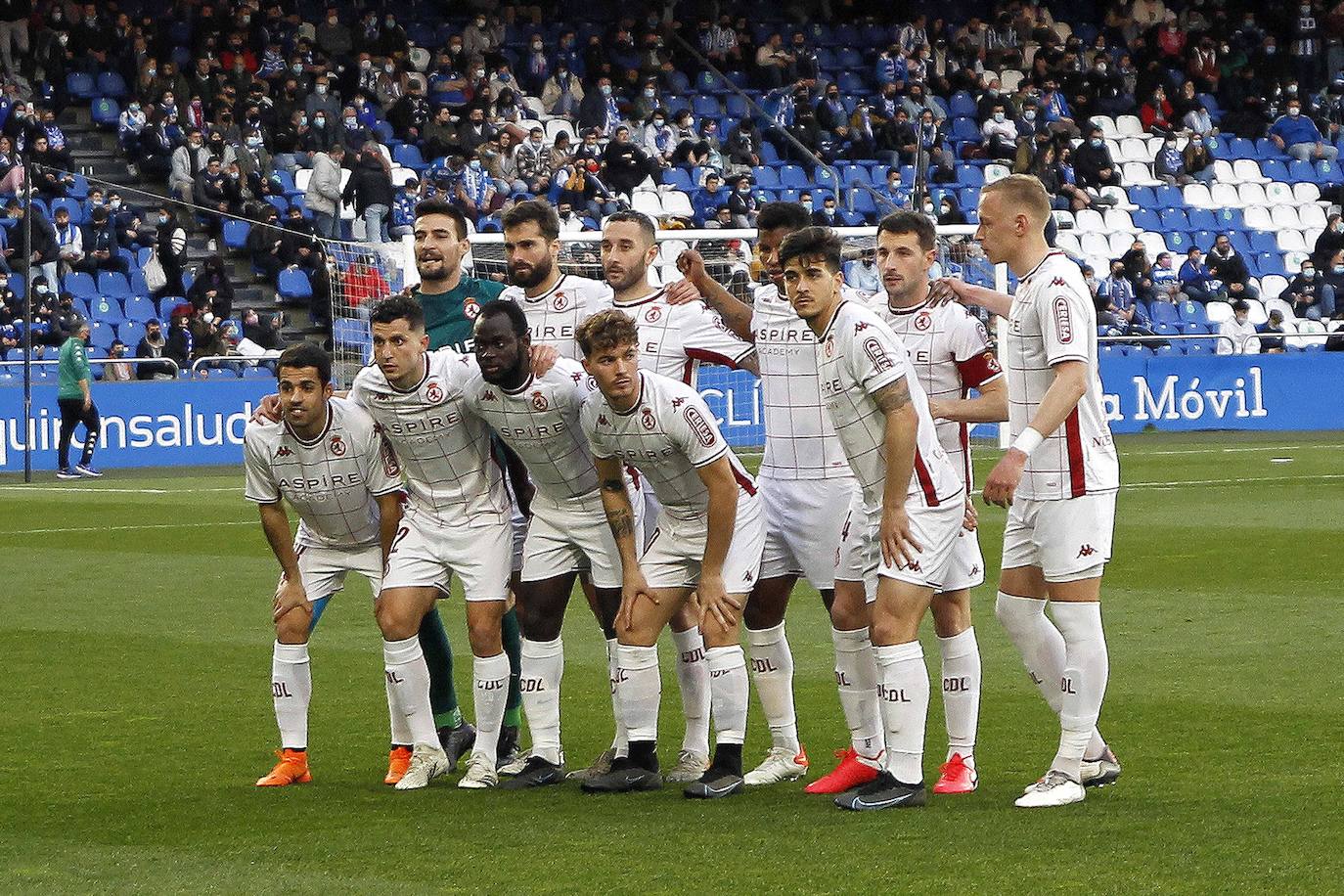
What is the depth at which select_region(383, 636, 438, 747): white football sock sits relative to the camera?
6594 mm

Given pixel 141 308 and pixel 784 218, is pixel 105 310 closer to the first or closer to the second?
pixel 141 308

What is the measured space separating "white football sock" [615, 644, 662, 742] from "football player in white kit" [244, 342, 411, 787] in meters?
0.83

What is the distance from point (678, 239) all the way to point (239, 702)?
45.8 ft

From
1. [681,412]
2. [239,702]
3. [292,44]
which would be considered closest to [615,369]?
[681,412]

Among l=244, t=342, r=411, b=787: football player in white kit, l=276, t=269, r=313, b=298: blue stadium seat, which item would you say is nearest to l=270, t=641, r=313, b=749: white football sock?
l=244, t=342, r=411, b=787: football player in white kit

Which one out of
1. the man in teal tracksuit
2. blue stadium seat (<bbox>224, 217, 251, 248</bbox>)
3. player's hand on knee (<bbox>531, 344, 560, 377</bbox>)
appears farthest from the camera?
blue stadium seat (<bbox>224, 217, 251, 248</bbox>)

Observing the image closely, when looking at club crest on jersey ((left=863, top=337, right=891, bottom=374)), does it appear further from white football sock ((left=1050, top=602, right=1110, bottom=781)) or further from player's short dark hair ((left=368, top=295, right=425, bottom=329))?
player's short dark hair ((left=368, top=295, right=425, bottom=329))

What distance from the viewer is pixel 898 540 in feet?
19.2

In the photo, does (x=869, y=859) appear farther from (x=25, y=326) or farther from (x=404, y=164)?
A: (x=404, y=164)

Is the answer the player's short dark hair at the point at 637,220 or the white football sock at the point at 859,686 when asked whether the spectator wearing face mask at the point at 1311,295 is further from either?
the white football sock at the point at 859,686

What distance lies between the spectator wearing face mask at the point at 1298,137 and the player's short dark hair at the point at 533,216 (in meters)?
27.9

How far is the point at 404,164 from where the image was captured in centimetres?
2695

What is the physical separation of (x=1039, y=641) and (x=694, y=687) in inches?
47.9

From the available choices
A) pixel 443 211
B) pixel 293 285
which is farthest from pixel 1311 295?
pixel 443 211
